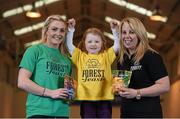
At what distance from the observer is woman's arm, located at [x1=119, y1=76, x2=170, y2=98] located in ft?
9.01

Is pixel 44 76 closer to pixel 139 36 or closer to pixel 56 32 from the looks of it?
pixel 56 32

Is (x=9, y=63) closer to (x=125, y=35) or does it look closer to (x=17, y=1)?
(x=17, y=1)

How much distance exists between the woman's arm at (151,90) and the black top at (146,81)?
4 centimetres

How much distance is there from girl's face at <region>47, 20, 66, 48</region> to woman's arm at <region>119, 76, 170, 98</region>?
537 mm

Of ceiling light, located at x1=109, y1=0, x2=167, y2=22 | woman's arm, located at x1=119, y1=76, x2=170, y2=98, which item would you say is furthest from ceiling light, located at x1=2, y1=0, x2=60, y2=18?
woman's arm, located at x1=119, y1=76, x2=170, y2=98

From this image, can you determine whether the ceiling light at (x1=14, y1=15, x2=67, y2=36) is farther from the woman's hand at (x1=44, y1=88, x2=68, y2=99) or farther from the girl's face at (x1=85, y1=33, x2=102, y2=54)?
the woman's hand at (x1=44, y1=88, x2=68, y2=99)

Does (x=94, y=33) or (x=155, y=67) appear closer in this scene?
(x=155, y=67)

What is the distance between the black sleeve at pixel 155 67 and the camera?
9.19 ft

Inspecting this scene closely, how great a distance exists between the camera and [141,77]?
2.84 meters

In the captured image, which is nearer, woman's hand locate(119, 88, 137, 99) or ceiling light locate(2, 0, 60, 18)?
woman's hand locate(119, 88, 137, 99)

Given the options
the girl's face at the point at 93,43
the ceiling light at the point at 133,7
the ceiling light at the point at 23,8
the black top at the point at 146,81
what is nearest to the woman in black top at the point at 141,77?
the black top at the point at 146,81

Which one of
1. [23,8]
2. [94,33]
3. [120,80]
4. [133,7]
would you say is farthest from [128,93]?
[133,7]

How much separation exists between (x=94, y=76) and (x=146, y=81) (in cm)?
42

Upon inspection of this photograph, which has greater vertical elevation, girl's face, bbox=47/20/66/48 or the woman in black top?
girl's face, bbox=47/20/66/48
